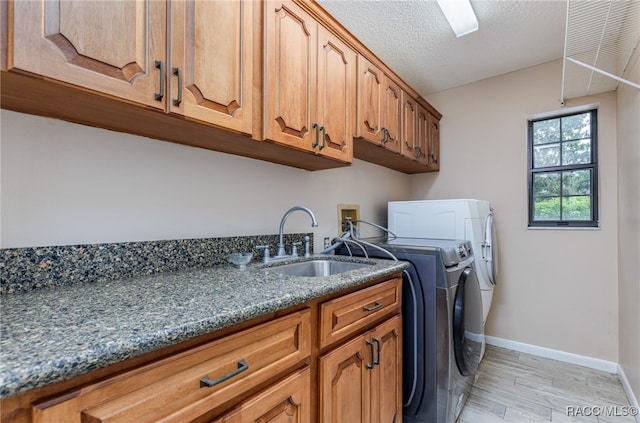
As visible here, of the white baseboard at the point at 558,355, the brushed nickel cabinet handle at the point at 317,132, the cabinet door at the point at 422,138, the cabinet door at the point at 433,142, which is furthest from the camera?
the cabinet door at the point at 433,142

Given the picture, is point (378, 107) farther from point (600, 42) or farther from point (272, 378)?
point (272, 378)

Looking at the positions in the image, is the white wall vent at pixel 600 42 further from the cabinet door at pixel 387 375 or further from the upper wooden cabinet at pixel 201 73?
the cabinet door at pixel 387 375

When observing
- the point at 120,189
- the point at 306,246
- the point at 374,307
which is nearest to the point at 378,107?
the point at 306,246

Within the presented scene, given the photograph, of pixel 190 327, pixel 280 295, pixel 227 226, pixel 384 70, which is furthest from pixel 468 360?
pixel 384 70

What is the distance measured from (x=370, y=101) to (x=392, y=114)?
0.31 meters

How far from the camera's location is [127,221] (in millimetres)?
1156

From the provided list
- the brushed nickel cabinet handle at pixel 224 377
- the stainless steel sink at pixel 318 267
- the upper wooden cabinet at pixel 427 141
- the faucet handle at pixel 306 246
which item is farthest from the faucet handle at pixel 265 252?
the upper wooden cabinet at pixel 427 141

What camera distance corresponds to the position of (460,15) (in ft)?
6.11

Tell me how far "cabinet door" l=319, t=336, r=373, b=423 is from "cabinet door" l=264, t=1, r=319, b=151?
89 cm

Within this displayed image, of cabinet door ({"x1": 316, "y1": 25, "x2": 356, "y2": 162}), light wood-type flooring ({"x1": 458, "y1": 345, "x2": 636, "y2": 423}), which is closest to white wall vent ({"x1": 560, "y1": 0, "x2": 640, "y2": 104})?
cabinet door ({"x1": 316, "y1": 25, "x2": 356, "y2": 162})

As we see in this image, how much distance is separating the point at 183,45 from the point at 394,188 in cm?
238

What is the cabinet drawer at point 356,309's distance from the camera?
105 centimetres

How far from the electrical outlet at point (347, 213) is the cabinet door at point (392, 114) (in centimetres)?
54

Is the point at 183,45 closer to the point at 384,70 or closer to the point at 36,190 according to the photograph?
the point at 36,190
